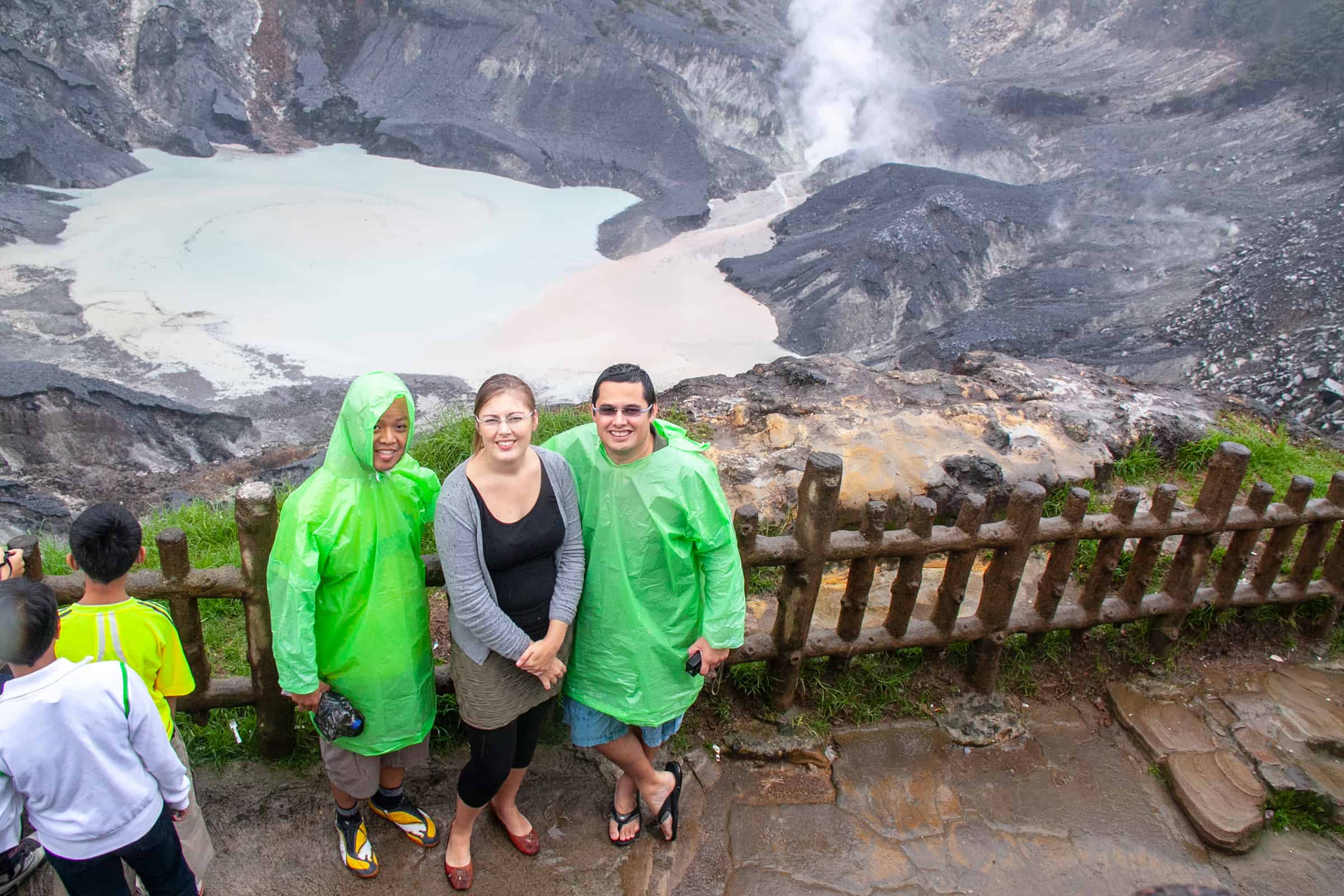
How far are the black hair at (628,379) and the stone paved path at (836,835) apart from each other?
1.25 m

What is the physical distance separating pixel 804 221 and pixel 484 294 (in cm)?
599

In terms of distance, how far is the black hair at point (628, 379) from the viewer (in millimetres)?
2088

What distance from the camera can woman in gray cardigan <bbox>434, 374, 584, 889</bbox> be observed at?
2.00 meters

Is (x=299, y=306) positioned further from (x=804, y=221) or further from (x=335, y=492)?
(x=335, y=492)

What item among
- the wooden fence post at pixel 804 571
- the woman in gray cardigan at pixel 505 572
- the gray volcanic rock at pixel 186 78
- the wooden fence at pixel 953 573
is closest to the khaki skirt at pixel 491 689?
the woman in gray cardigan at pixel 505 572

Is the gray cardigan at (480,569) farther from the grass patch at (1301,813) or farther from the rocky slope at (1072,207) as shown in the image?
the rocky slope at (1072,207)

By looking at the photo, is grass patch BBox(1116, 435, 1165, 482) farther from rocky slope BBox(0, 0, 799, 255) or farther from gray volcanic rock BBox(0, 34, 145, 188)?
gray volcanic rock BBox(0, 34, 145, 188)

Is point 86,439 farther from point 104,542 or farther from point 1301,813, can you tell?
point 1301,813

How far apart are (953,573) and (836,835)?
3.03 feet

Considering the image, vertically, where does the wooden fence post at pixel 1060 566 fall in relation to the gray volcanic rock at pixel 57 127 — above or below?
below

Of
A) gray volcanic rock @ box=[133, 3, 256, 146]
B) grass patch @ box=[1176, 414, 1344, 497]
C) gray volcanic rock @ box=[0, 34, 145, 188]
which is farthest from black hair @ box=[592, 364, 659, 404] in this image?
gray volcanic rock @ box=[133, 3, 256, 146]

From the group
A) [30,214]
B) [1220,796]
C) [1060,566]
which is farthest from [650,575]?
[30,214]

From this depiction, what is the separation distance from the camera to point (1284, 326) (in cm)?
900

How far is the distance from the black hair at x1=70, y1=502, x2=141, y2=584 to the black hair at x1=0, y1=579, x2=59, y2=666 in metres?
0.25
